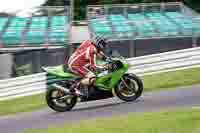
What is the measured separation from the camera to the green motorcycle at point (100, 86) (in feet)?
40.6

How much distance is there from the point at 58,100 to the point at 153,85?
11.0 feet

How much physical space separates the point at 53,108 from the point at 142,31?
1292 centimetres

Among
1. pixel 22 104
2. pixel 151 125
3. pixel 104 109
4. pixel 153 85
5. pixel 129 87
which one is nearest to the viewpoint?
pixel 151 125

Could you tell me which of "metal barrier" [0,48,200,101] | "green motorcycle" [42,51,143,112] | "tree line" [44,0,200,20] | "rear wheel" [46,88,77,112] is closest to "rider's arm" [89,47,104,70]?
"green motorcycle" [42,51,143,112]

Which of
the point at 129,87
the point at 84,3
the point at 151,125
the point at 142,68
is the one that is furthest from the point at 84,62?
the point at 84,3

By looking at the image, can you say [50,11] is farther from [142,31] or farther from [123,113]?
[123,113]

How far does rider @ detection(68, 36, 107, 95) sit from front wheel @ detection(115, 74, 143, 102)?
1.80ft

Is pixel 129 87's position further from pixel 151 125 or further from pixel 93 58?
pixel 151 125

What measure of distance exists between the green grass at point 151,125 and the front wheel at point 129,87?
3261 millimetres

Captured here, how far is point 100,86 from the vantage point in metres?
12.4

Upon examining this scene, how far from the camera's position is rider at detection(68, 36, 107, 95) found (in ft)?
40.5

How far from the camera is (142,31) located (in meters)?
24.8

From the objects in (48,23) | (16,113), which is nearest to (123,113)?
(16,113)

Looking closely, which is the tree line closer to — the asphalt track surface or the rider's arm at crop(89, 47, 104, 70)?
the asphalt track surface
